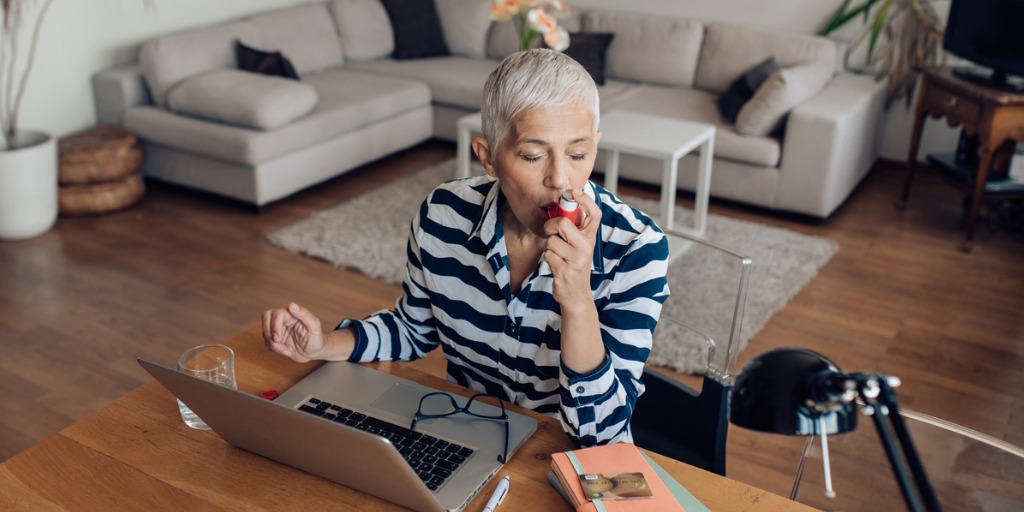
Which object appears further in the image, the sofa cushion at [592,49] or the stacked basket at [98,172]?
the sofa cushion at [592,49]

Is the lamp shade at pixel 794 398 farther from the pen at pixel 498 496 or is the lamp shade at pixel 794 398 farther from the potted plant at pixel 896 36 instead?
the potted plant at pixel 896 36

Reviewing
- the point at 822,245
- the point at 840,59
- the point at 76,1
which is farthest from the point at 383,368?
the point at 840,59

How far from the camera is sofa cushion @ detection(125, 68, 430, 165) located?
384 cm

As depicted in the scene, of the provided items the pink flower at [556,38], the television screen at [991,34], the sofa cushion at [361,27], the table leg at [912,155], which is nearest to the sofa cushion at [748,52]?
the table leg at [912,155]

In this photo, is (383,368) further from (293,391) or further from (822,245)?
(822,245)

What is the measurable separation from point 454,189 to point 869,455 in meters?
0.79

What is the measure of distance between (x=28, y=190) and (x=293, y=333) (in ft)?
9.14

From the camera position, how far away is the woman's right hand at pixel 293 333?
1338 millimetres

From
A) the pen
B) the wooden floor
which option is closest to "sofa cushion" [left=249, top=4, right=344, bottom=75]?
the wooden floor

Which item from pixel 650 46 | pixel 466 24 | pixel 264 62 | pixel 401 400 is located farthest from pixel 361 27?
pixel 401 400

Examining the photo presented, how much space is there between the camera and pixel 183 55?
4.15 metres

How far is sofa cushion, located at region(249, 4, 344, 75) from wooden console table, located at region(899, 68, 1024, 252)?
3073mm

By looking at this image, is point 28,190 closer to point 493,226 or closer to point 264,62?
point 264,62

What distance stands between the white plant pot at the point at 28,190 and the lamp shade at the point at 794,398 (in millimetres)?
3529
